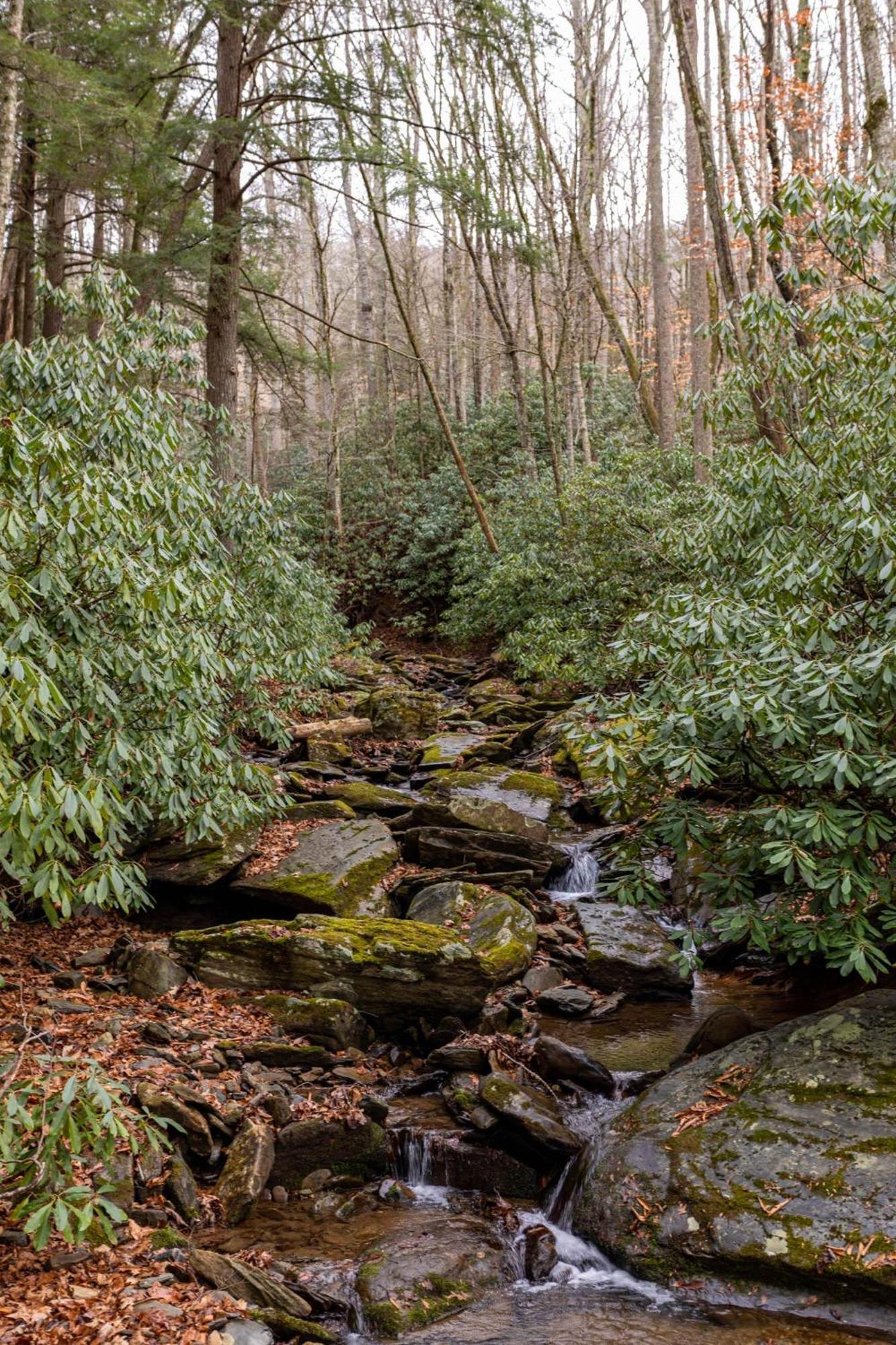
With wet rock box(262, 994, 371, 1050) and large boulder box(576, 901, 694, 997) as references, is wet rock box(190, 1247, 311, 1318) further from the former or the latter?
large boulder box(576, 901, 694, 997)

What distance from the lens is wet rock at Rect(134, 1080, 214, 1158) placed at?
5.16m

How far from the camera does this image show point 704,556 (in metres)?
7.18

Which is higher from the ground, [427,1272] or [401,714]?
[401,714]

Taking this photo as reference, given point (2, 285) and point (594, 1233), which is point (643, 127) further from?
point (594, 1233)

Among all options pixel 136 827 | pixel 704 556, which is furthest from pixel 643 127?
pixel 136 827

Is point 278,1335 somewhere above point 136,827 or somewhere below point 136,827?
below

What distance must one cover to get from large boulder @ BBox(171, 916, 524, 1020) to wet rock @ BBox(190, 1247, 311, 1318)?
8.75 ft

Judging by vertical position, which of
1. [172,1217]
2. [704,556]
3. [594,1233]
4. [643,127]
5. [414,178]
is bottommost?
[594,1233]

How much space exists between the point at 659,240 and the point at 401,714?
39.3ft

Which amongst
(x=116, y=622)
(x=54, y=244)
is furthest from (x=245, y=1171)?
(x=54, y=244)

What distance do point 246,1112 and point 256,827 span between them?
3.52m

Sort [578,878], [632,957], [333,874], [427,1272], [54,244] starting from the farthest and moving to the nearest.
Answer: [54,244]
[578,878]
[333,874]
[632,957]
[427,1272]

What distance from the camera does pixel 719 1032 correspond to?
6.36 m

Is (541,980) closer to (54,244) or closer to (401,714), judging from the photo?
(401,714)
